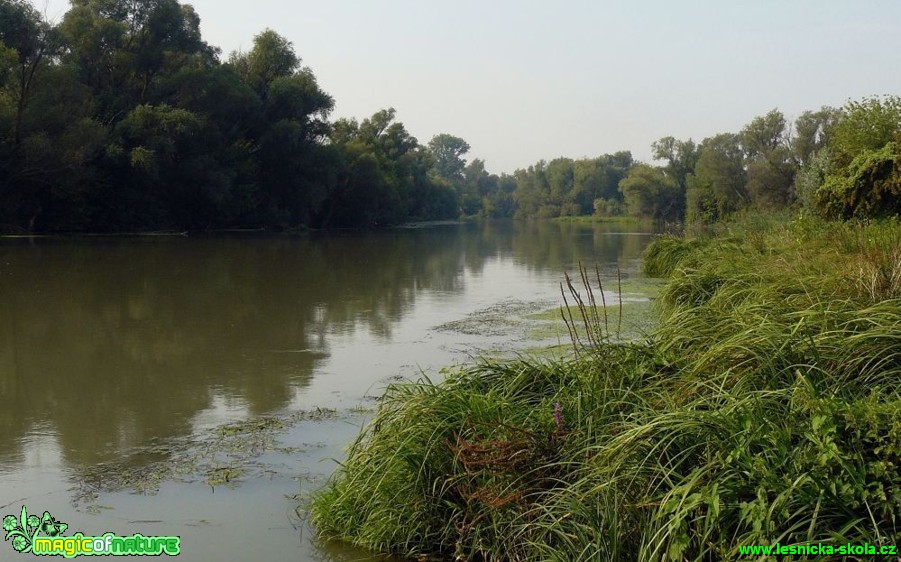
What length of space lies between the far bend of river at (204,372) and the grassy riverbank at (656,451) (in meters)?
0.60

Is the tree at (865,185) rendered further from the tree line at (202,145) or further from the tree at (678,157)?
the tree at (678,157)

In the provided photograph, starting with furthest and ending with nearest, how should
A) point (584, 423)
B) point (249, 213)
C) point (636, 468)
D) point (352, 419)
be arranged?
point (249, 213) < point (352, 419) < point (584, 423) < point (636, 468)

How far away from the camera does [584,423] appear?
15.7ft

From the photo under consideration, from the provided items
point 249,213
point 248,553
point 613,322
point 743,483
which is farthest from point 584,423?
point 249,213

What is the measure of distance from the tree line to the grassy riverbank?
14962 millimetres

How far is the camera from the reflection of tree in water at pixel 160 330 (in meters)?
7.77

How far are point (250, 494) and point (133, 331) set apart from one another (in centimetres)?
758

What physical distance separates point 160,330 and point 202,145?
35.2 m

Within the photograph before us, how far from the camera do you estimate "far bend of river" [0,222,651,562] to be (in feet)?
17.6

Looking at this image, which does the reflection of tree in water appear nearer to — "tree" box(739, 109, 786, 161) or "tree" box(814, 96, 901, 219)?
"tree" box(814, 96, 901, 219)

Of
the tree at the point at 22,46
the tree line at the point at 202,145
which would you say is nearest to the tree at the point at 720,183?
the tree line at the point at 202,145

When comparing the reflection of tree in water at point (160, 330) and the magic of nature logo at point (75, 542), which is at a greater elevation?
the reflection of tree in water at point (160, 330)

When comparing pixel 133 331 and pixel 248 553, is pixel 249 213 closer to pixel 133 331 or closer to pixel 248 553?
pixel 133 331

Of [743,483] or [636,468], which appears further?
[636,468]
